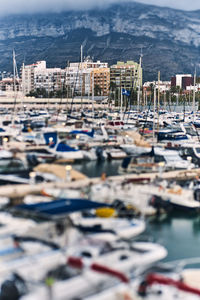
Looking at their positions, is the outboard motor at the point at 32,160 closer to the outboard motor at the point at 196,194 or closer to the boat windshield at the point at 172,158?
the boat windshield at the point at 172,158

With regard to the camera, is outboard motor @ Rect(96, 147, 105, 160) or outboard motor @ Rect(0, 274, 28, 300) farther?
outboard motor @ Rect(96, 147, 105, 160)

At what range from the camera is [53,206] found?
38.8 ft

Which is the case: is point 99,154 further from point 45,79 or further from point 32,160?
point 45,79

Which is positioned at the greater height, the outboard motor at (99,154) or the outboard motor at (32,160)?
the outboard motor at (32,160)

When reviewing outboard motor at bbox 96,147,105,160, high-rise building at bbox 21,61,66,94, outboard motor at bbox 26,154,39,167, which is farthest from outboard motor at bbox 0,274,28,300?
high-rise building at bbox 21,61,66,94

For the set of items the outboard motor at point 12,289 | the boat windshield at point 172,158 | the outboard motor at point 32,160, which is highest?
the outboard motor at point 32,160

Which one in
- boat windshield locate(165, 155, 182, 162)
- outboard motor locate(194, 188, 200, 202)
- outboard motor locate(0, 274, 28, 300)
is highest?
boat windshield locate(165, 155, 182, 162)

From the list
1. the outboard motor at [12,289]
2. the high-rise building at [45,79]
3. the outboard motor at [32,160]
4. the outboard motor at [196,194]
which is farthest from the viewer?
the high-rise building at [45,79]

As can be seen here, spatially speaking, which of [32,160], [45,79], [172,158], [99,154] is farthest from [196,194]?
[45,79]

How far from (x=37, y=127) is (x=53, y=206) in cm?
2756

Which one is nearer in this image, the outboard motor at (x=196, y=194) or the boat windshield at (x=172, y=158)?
the outboard motor at (x=196, y=194)

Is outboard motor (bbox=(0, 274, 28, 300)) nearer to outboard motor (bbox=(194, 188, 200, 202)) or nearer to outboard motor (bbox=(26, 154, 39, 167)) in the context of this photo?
outboard motor (bbox=(194, 188, 200, 202))

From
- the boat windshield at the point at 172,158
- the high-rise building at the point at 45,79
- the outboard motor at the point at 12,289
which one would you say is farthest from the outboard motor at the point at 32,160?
the high-rise building at the point at 45,79

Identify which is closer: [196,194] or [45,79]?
[196,194]
